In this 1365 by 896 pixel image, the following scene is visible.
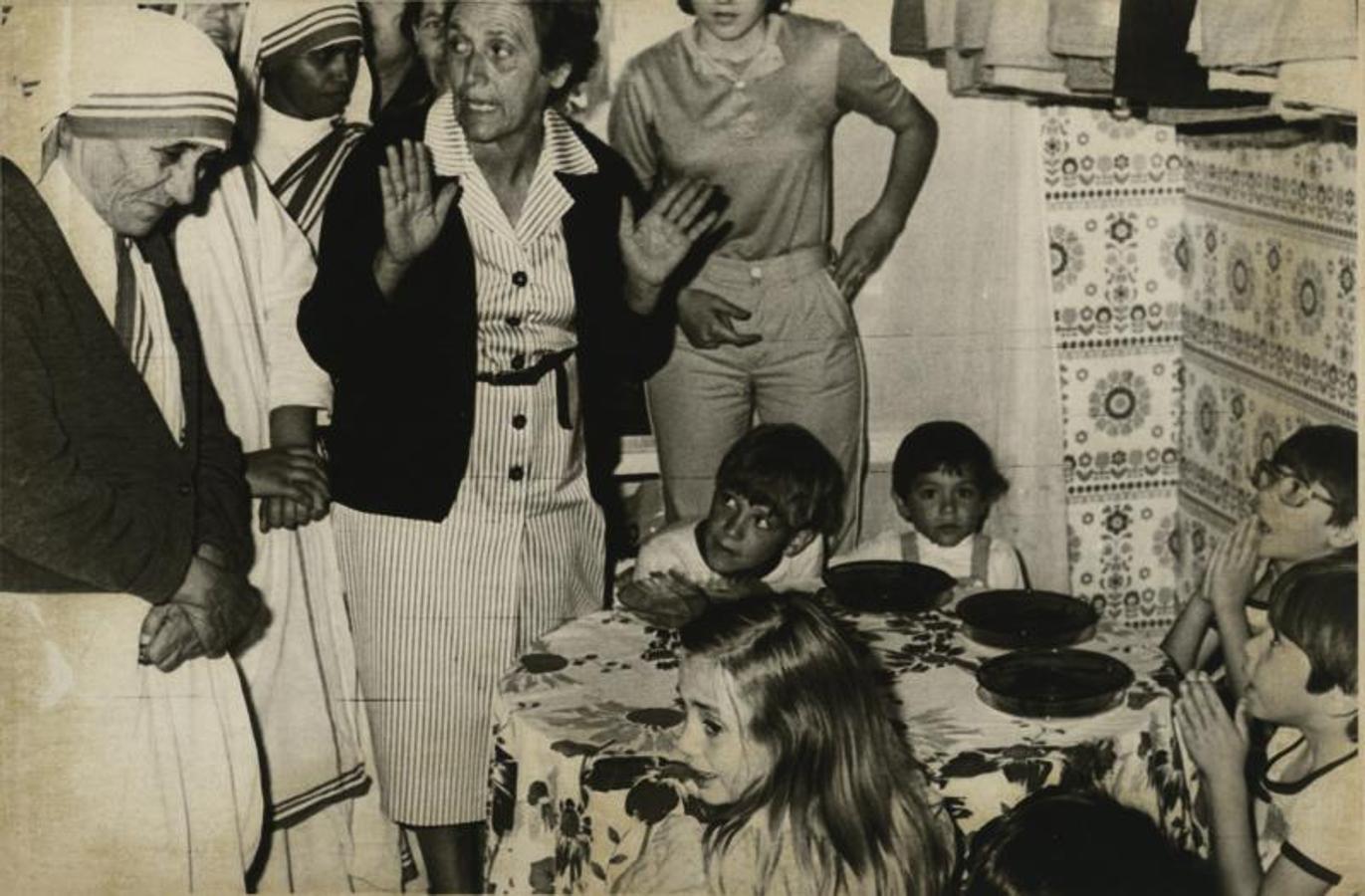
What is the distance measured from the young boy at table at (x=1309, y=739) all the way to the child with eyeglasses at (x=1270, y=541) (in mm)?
66

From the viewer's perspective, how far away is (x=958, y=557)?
3408mm

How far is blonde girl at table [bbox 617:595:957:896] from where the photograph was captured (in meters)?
2.62

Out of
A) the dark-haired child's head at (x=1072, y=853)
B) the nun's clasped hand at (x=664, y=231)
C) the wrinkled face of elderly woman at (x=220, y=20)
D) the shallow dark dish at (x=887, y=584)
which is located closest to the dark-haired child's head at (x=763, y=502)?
the shallow dark dish at (x=887, y=584)

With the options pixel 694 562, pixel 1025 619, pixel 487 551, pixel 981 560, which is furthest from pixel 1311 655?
pixel 487 551

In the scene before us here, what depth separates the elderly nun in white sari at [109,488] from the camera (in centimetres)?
319

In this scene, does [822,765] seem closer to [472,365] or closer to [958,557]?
[958,557]

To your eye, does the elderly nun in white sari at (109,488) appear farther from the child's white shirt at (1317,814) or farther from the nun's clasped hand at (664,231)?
the child's white shirt at (1317,814)

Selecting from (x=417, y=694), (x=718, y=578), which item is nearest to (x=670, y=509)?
(x=718, y=578)

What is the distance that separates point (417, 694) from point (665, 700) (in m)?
0.68

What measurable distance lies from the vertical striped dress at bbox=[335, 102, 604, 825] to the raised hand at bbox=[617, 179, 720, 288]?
0.11m

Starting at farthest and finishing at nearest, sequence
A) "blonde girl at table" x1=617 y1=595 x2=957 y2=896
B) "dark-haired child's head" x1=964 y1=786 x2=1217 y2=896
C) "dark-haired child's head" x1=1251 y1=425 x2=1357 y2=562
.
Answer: "dark-haired child's head" x1=1251 y1=425 x2=1357 y2=562 < "blonde girl at table" x1=617 y1=595 x2=957 y2=896 < "dark-haired child's head" x1=964 y1=786 x2=1217 y2=896

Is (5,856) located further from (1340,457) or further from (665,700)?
(1340,457)

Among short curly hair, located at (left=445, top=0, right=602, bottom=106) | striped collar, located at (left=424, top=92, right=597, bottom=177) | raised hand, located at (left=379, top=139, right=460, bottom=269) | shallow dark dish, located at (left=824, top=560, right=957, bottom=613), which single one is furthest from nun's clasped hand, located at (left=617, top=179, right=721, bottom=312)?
shallow dark dish, located at (left=824, top=560, right=957, bottom=613)

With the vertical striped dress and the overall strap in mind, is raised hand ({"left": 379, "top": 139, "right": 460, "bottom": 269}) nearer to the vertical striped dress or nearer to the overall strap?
the vertical striped dress
